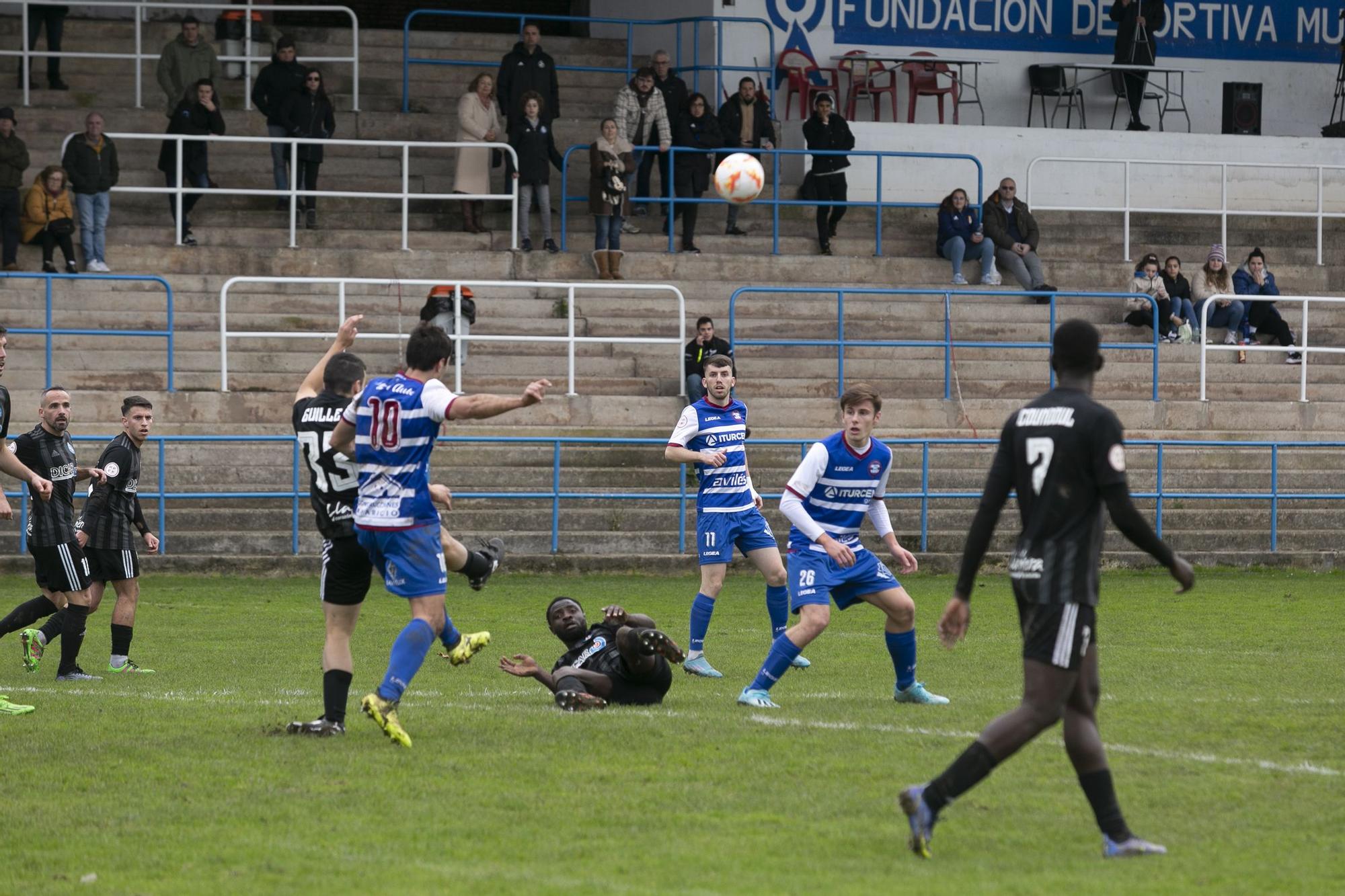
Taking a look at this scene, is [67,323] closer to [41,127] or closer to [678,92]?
[41,127]

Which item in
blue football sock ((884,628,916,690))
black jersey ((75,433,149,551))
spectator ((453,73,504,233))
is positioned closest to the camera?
blue football sock ((884,628,916,690))

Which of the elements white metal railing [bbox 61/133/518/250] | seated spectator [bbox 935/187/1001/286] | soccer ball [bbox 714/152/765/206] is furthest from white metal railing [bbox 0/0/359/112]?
seated spectator [bbox 935/187/1001/286]

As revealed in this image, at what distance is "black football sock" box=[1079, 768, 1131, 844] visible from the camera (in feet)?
19.8

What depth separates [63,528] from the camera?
1111cm

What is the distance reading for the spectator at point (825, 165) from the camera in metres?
24.5

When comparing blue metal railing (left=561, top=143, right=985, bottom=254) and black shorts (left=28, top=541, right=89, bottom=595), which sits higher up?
blue metal railing (left=561, top=143, right=985, bottom=254)

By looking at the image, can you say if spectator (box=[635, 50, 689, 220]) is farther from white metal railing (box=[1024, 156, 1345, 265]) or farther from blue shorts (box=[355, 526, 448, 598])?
blue shorts (box=[355, 526, 448, 598])

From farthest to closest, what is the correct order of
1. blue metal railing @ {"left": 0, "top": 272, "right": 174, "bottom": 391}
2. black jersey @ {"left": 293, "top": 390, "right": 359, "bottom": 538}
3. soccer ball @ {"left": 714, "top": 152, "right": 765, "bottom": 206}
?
1. soccer ball @ {"left": 714, "top": 152, "right": 765, "bottom": 206}
2. blue metal railing @ {"left": 0, "top": 272, "right": 174, "bottom": 391}
3. black jersey @ {"left": 293, "top": 390, "right": 359, "bottom": 538}

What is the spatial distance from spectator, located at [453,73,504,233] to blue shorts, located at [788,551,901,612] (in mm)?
14969

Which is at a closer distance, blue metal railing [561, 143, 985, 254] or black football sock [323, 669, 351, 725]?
black football sock [323, 669, 351, 725]

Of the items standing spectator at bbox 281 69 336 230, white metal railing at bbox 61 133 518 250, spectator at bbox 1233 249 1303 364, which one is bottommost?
spectator at bbox 1233 249 1303 364

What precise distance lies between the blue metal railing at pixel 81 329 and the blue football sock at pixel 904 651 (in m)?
11.8

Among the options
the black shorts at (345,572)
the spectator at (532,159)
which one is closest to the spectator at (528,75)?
the spectator at (532,159)

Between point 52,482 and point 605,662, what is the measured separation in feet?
13.3
